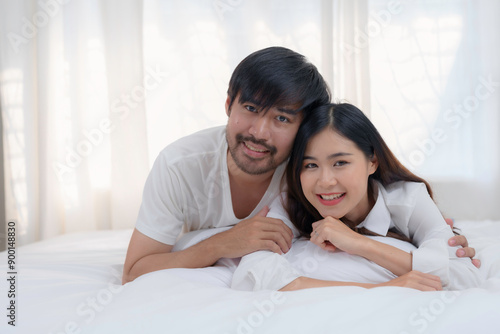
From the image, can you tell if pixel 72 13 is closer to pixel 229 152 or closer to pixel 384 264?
pixel 229 152

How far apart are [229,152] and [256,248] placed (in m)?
0.48

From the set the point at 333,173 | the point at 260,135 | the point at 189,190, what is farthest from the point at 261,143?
the point at 189,190

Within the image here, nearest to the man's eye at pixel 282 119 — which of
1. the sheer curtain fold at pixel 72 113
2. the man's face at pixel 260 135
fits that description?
the man's face at pixel 260 135

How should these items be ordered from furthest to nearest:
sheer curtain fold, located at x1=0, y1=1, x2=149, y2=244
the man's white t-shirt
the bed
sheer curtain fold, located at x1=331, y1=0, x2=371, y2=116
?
sheer curtain fold, located at x1=0, y1=1, x2=149, y2=244
sheer curtain fold, located at x1=331, y1=0, x2=371, y2=116
the man's white t-shirt
the bed

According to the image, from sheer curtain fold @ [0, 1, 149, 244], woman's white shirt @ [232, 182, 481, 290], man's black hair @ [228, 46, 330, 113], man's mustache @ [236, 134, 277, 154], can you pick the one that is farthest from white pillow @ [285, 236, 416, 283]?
sheer curtain fold @ [0, 1, 149, 244]

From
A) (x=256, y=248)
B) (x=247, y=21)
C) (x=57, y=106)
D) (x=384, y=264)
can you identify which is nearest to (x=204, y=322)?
(x=256, y=248)

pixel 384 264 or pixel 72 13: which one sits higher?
pixel 72 13

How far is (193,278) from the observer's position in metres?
1.37

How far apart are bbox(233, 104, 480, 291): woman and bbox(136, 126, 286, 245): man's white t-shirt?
0.22 meters

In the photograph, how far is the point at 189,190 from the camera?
5.78ft

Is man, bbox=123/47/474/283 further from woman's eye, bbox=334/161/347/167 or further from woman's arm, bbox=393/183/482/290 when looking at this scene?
woman's eye, bbox=334/161/347/167

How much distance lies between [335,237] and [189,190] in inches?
24.2

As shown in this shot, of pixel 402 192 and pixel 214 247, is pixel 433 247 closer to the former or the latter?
pixel 402 192

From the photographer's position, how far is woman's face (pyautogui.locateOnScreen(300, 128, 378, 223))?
1.48 meters
